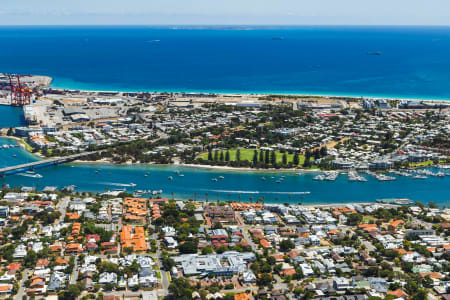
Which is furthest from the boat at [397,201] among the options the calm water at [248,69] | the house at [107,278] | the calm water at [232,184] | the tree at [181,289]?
the calm water at [248,69]

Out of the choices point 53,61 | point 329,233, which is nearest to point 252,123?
point 329,233

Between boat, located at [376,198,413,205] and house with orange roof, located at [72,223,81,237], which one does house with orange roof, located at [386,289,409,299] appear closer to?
boat, located at [376,198,413,205]

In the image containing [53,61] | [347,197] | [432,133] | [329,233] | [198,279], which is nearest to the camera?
[198,279]

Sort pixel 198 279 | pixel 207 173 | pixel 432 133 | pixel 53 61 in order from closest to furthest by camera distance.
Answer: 1. pixel 198 279
2. pixel 207 173
3. pixel 432 133
4. pixel 53 61

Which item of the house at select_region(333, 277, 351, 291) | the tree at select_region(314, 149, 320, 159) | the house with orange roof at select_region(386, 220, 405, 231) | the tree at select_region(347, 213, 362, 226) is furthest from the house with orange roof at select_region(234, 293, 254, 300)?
the tree at select_region(314, 149, 320, 159)

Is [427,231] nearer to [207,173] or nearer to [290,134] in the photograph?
[207,173]

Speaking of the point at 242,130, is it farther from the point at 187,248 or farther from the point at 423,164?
the point at 187,248

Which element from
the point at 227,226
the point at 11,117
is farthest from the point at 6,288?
the point at 11,117
